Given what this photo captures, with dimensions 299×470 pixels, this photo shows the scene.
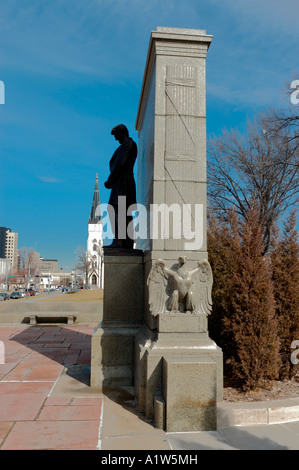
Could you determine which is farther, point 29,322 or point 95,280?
point 95,280

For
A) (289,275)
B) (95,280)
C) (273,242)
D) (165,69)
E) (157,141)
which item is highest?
(165,69)

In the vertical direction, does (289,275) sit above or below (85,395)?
above

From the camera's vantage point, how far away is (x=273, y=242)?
21.1ft

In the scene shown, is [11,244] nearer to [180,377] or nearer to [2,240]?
[2,240]

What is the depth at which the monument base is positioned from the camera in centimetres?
400

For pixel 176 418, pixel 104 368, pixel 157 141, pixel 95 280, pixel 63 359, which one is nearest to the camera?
pixel 176 418

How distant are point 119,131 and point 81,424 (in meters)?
4.82

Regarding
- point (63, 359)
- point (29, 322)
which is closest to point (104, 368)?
point (63, 359)

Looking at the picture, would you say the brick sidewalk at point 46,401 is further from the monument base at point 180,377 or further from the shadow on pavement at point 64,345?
the monument base at point 180,377

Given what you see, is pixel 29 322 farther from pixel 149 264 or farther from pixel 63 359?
pixel 149 264

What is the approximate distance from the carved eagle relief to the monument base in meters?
0.14

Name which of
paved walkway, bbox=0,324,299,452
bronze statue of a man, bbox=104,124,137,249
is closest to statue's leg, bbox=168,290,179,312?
paved walkway, bbox=0,324,299,452

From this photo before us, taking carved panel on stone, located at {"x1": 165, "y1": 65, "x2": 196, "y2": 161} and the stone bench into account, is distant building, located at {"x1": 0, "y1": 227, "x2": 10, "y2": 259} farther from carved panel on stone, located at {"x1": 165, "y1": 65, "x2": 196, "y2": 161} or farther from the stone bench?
carved panel on stone, located at {"x1": 165, "y1": 65, "x2": 196, "y2": 161}
